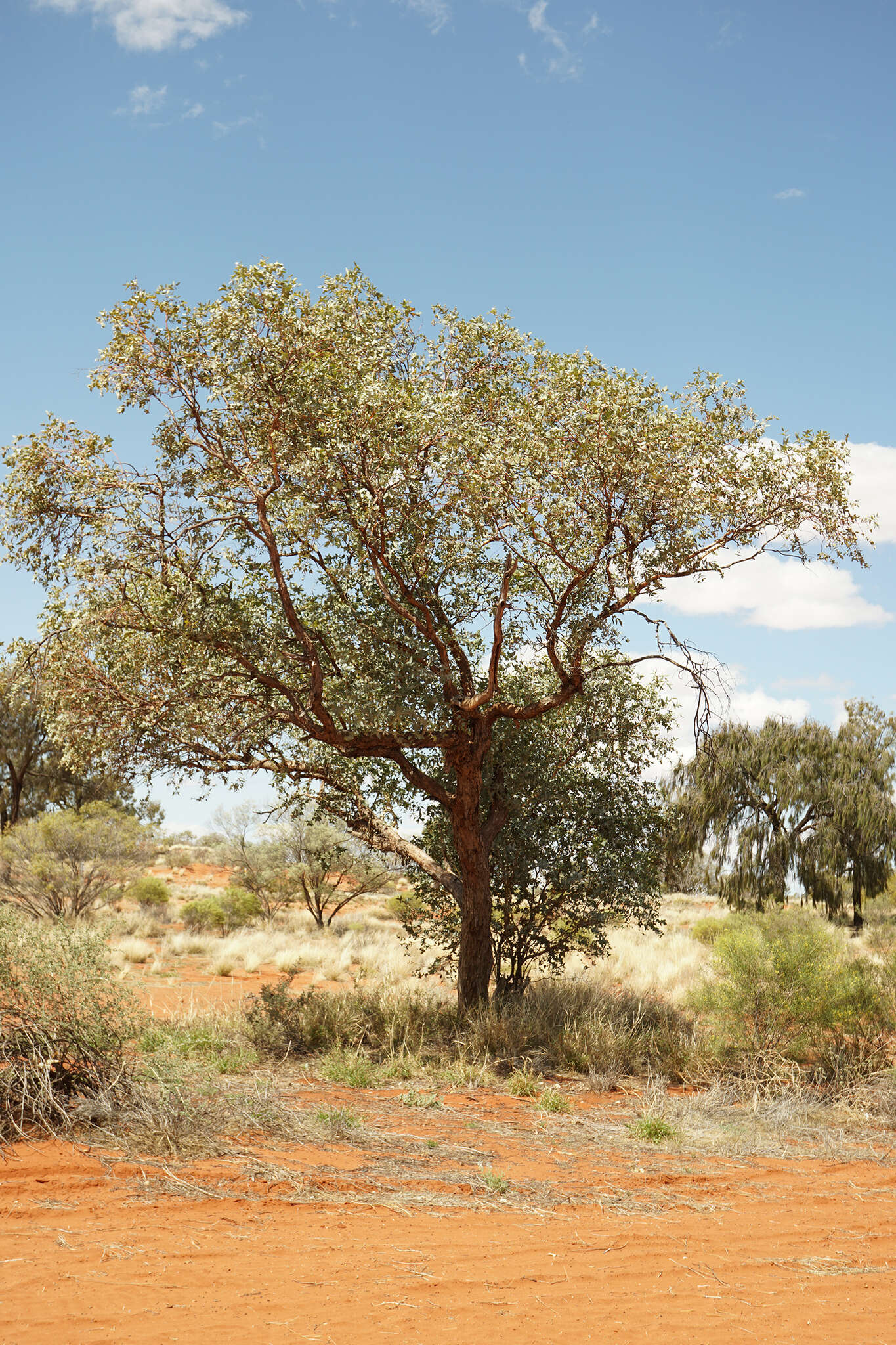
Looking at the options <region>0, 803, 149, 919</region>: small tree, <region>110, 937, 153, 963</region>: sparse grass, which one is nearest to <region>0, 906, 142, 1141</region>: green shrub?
<region>110, 937, 153, 963</region>: sparse grass

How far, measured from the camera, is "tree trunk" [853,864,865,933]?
27609 mm

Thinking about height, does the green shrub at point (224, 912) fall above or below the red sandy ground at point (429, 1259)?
below

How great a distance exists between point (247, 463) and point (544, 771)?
5.78 m

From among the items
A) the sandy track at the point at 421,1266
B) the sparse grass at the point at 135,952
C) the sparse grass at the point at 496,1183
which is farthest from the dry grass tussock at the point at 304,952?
the sandy track at the point at 421,1266

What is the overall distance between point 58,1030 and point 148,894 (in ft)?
81.3

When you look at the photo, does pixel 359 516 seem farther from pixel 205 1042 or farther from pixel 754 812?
pixel 754 812

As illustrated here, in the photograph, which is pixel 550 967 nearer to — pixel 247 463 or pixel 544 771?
pixel 544 771

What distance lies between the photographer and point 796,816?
27.3 m

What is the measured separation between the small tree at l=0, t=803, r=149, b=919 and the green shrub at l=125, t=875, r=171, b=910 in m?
7.83

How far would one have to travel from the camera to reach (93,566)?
9906 millimetres

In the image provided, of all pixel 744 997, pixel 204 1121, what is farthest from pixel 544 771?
pixel 204 1121

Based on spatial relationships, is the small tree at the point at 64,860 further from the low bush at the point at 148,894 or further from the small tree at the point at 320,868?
the low bush at the point at 148,894

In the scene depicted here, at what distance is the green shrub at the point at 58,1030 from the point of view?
22.8ft

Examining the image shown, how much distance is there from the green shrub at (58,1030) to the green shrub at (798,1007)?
7048 millimetres
